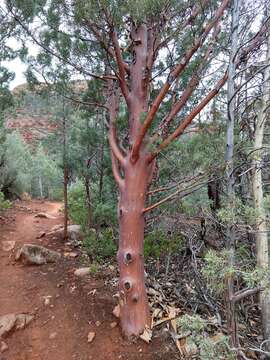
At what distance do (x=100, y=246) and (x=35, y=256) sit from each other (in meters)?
1.18

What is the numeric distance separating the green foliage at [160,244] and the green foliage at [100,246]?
64 cm

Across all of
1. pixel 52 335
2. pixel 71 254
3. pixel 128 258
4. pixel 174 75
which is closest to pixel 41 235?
pixel 71 254

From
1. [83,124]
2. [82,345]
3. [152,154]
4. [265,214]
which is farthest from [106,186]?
[265,214]

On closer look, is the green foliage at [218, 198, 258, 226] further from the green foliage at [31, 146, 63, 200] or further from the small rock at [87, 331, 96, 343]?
the green foliage at [31, 146, 63, 200]

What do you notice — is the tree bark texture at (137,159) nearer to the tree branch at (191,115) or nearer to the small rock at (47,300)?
the tree branch at (191,115)

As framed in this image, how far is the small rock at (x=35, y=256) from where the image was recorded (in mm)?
5172

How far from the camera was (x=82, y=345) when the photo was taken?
3.18 meters

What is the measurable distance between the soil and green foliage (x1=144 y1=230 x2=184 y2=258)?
2.74ft

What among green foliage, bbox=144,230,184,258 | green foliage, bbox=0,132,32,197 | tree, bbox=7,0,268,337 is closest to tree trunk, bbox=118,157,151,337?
tree, bbox=7,0,268,337

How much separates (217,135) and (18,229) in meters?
5.63

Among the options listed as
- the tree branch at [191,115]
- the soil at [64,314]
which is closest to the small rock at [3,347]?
the soil at [64,314]

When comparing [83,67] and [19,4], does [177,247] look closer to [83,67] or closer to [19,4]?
[83,67]

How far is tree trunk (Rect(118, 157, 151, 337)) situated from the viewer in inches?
129

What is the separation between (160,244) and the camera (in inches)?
206
